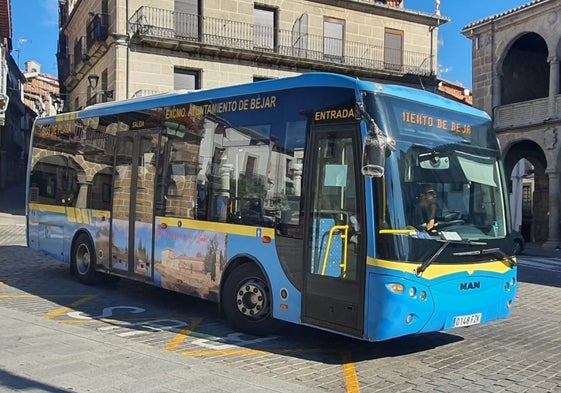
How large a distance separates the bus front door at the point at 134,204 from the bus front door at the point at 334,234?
10.5 ft

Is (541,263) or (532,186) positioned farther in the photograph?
(532,186)

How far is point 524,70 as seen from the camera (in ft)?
86.4

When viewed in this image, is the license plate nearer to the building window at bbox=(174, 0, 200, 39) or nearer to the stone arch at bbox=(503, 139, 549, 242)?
the stone arch at bbox=(503, 139, 549, 242)

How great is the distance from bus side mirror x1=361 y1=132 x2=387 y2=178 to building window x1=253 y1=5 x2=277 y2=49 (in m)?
21.8

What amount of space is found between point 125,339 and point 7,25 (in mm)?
32807

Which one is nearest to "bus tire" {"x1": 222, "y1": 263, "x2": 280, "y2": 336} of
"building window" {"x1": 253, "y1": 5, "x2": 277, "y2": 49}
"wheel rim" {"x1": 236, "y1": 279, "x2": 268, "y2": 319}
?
"wheel rim" {"x1": 236, "y1": 279, "x2": 268, "y2": 319}

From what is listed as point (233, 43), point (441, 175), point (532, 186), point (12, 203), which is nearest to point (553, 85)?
point (532, 186)

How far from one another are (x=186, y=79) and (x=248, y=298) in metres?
19.5

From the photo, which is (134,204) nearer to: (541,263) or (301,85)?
(301,85)

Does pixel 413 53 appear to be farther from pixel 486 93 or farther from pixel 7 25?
pixel 7 25

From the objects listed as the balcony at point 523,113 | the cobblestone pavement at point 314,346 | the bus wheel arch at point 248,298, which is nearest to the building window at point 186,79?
the balcony at point 523,113

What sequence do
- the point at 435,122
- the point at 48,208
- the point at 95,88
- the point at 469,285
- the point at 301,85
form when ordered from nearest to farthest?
the point at 469,285 < the point at 435,122 < the point at 301,85 < the point at 48,208 < the point at 95,88

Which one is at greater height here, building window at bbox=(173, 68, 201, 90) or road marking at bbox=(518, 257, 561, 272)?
building window at bbox=(173, 68, 201, 90)

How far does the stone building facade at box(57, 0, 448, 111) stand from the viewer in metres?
23.7
